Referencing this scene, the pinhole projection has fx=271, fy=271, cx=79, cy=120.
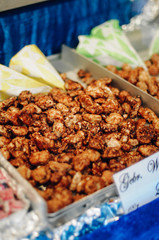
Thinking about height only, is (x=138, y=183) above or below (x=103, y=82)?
below

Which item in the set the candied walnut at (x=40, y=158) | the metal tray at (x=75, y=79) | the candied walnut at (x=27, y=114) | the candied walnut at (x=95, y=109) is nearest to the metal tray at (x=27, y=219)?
the metal tray at (x=75, y=79)

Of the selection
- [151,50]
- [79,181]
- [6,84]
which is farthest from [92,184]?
[151,50]

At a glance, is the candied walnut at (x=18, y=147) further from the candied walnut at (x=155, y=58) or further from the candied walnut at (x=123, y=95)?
the candied walnut at (x=155, y=58)

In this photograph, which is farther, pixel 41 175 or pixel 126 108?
pixel 126 108

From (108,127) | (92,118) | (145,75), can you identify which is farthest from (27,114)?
(145,75)

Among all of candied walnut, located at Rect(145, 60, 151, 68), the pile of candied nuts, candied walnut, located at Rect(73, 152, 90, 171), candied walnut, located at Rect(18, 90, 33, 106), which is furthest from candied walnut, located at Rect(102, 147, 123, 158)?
candied walnut, located at Rect(145, 60, 151, 68)

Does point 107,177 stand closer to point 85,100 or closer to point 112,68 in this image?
point 85,100

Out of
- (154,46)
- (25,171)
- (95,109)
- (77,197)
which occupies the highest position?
(154,46)

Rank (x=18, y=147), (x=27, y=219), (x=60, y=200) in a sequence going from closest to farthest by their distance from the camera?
(x=27, y=219)
(x=60, y=200)
(x=18, y=147)
